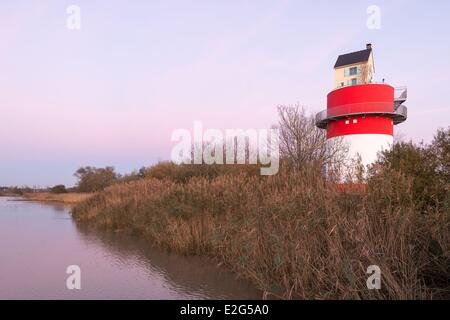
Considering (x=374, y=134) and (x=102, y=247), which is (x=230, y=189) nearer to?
(x=102, y=247)

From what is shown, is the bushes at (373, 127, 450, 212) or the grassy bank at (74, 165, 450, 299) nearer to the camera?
the grassy bank at (74, 165, 450, 299)

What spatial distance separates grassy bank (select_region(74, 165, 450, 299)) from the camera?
3.97 meters

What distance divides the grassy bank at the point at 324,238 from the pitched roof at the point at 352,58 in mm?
18497

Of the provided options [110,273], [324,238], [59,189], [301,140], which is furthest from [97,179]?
[324,238]

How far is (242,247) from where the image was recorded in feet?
19.6

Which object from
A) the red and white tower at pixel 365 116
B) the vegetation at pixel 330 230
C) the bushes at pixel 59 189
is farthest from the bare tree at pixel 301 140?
the bushes at pixel 59 189

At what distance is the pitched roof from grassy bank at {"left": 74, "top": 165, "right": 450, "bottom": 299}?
18.5 metres

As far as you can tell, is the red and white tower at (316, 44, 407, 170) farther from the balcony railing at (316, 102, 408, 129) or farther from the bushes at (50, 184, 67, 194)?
the bushes at (50, 184, 67, 194)

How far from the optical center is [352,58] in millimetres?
24188

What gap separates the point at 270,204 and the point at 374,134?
13735 mm

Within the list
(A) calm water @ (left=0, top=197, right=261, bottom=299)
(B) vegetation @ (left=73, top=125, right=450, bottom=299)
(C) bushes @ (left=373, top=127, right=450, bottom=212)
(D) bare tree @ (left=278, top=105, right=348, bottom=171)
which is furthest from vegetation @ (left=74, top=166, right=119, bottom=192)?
(C) bushes @ (left=373, top=127, right=450, bottom=212)

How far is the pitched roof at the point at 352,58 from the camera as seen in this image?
23.5 m

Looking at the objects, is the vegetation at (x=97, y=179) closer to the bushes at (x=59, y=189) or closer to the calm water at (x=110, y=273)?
the bushes at (x=59, y=189)

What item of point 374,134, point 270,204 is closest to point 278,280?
point 270,204
